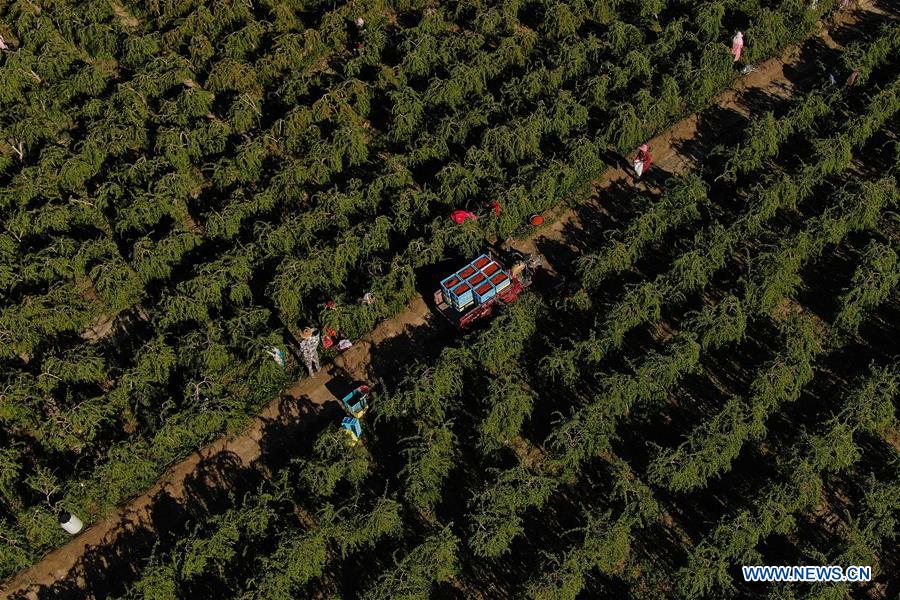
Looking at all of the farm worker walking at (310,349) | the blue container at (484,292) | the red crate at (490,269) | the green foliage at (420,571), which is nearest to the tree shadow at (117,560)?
the farm worker walking at (310,349)

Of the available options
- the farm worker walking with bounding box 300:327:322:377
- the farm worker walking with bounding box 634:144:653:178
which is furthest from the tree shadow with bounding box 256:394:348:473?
the farm worker walking with bounding box 634:144:653:178

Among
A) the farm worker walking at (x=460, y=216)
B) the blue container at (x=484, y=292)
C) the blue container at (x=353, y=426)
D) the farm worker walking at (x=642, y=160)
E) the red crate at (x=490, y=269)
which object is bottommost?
the blue container at (x=353, y=426)

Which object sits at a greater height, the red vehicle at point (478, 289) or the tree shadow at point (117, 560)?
the red vehicle at point (478, 289)

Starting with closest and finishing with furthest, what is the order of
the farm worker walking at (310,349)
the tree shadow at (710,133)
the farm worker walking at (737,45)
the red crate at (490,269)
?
the farm worker walking at (310,349), the red crate at (490,269), the tree shadow at (710,133), the farm worker walking at (737,45)

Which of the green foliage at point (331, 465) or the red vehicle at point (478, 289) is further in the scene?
the red vehicle at point (478, 289)

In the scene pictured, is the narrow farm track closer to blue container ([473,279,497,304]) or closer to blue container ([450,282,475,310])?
blue container ([450,282,475,310])

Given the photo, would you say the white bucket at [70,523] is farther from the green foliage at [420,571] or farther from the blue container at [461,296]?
the blue container at [461,296]

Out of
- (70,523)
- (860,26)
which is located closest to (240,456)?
(70,523)
